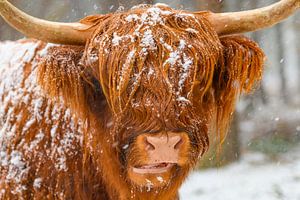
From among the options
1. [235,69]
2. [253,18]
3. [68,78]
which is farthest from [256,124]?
[68,78]

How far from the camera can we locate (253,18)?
12.3 feet

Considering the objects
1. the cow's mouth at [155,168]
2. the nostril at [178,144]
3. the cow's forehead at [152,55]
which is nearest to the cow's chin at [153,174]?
the cow's mouth at [155,168]

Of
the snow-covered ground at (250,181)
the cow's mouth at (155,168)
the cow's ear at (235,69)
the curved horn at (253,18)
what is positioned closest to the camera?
the cow's mouth at (155,168)

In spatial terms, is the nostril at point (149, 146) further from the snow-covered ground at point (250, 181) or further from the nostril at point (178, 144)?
the snow-covered ground at point (250, 181)

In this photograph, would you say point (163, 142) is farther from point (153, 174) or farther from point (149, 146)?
point (153, 174)

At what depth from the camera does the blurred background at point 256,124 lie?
366 inches

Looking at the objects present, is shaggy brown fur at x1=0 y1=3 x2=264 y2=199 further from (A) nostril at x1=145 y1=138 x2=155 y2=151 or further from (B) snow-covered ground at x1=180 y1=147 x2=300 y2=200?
(B) snow-covered ground at x1=180 y1=147 x2=300 y2=200

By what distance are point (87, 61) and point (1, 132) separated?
89 centimetres

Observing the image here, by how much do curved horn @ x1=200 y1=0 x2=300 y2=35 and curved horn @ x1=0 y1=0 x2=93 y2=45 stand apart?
80cm

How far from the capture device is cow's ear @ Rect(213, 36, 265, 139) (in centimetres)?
386

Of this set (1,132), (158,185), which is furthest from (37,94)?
(158,185)

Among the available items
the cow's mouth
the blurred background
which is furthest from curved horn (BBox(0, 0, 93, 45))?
the blurred background

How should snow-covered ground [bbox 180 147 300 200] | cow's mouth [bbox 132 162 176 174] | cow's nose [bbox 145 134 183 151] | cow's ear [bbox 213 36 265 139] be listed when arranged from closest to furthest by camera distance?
1. cow's nose [bbox 145 134 183 151]
2. cow's mouth [bbox 132 162 176 174]
3. cow's ear [bbox 213 36 265 139]
4. snow-covered ground [bbox 180 147 300 200]

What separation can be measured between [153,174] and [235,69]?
862 mm
